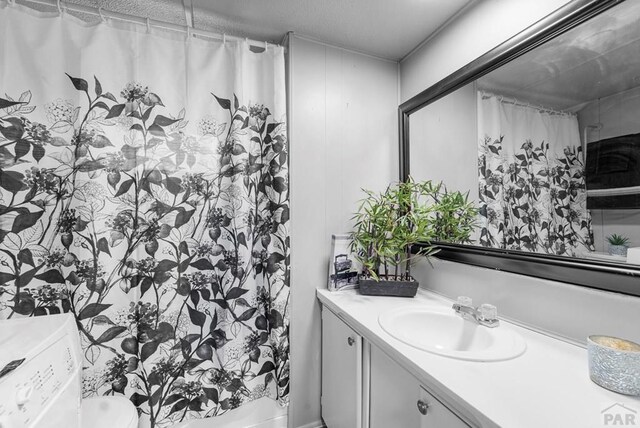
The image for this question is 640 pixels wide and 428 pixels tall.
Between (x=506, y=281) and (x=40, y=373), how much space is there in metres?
1.56

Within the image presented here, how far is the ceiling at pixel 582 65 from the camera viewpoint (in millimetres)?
775

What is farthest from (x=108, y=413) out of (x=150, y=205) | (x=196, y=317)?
(x=150, y=205)

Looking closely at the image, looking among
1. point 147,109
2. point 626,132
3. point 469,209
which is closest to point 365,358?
point 469,209

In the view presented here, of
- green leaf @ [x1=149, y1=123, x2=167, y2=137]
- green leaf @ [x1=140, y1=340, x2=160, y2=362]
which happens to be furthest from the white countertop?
green leaf @ [x1=149, y1=123, x2=167, y2=137]

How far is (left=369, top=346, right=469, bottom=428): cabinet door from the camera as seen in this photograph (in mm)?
722

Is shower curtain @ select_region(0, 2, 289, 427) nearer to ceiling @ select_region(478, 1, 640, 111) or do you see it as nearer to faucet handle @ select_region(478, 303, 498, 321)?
faucet handle @ select_region(478, 303, 498, 321)

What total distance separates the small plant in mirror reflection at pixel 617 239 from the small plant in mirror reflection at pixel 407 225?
50 centimetres

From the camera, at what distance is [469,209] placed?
1.27 metres

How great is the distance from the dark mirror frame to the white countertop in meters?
0.23

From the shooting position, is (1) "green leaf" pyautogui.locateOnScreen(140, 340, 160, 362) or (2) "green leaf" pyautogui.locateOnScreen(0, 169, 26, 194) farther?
(1) "green leaf" pyautogui.locateOnScreen(140, 340, 160, 362)

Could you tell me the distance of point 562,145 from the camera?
925mm

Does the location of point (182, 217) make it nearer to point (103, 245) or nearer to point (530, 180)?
point (103, 245)

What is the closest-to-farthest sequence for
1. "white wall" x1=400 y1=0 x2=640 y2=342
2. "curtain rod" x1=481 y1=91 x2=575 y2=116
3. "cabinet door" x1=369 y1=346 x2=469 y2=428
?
"cabinet door" x1=369 y1=346 x2=469 y2=428 < "white wall" x1=400 y1=0 x2=640 y2=342 < "curtain rod" x1=481 y1=91 x2=575 y2=116

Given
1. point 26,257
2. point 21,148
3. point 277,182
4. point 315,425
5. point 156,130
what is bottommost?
point 315,425
